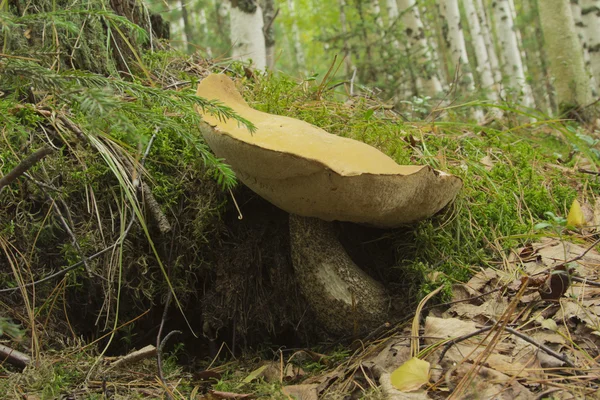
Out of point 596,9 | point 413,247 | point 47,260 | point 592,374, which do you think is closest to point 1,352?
point 47,260

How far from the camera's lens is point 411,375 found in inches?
54.4

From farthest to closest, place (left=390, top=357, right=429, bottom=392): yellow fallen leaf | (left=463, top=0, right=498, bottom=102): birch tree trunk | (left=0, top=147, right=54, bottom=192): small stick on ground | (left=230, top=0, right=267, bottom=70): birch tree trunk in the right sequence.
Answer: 1. (left=463, top=0, right=498, bottom=102): birch tree trunk
2. (left=230, top=0, right=267, bottom=70): birch tree trunk
3. (left=390, top=357, right=429, bottom=392): yellow fallen leaf
4. (left=0, top=147, right=54, bottom=192): small stick on ground

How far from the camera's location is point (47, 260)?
192 centimetres

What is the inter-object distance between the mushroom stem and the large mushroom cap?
0.19 meters

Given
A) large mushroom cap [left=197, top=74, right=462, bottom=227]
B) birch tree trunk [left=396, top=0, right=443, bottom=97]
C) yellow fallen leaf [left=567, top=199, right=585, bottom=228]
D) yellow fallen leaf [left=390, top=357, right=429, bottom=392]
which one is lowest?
yellow fallen leaf [left=390, top=357, right=429, bottom=392]

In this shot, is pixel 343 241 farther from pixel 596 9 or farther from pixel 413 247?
pixel 596 9

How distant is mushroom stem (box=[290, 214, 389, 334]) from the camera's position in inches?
75.7

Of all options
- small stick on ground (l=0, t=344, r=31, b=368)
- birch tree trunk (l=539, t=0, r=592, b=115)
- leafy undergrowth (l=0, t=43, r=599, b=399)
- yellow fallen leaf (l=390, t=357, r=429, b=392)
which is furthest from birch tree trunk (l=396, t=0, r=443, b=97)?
small stick on ground (l=0, t=344, r=31, b=368)

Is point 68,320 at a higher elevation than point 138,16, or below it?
below

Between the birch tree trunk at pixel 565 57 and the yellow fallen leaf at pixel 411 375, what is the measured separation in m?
4.99

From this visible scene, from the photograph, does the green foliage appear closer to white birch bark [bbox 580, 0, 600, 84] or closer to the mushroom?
the mushroom

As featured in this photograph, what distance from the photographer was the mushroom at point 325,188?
1479 mm

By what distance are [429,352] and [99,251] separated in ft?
4.49

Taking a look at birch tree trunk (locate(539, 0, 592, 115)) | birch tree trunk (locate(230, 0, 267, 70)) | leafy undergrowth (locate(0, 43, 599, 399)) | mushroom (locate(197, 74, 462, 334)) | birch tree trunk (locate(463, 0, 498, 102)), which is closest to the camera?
mushroom (locate(197, 74, 462, 334))
